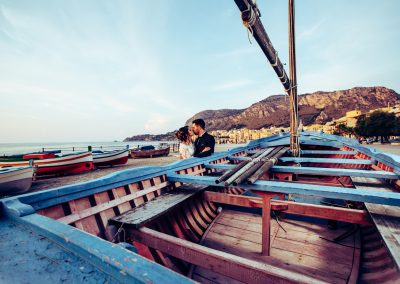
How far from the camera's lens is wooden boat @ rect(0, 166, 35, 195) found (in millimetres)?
7648

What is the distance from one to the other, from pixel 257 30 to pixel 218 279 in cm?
436

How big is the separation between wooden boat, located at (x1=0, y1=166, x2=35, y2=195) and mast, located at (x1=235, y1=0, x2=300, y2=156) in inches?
388

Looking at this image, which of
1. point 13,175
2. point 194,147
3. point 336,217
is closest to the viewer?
point 336,217

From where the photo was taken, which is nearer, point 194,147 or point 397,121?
point 194,147

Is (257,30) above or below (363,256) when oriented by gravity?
above

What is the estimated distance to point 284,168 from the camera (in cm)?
404

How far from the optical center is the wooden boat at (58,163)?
1170 centimetres

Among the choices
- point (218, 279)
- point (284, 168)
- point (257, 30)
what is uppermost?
point (257, 30)

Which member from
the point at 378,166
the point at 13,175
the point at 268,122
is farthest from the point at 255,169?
the point at 268,122

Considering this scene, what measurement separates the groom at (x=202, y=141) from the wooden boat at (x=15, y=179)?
751 centimetres

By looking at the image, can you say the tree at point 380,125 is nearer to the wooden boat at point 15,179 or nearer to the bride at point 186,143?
the bride at point 186,143

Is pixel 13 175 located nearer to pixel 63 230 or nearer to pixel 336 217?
A: pixel 63 230

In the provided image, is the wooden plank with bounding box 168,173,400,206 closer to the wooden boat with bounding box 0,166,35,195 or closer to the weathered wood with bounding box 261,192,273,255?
the weathered wood with bounding box 261,192,273,255

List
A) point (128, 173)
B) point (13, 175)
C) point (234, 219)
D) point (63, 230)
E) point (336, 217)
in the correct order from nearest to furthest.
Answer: point (63, 230), point (336, 217), point (128, 173), point (234, 219), point (13, 175)
